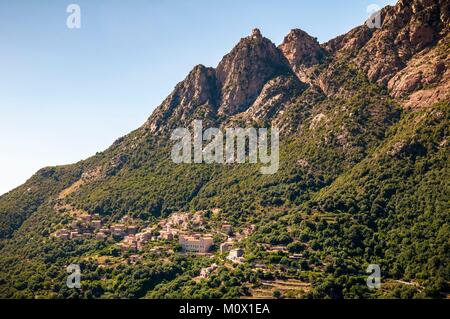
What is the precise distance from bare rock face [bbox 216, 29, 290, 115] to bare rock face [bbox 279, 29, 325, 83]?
280 centimetres

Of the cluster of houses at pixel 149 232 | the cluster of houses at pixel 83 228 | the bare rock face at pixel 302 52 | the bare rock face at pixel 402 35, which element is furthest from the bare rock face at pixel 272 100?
the cluster of houses at pixel 83 228

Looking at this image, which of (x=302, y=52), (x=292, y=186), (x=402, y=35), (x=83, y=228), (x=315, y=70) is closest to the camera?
(x=292, y=186)

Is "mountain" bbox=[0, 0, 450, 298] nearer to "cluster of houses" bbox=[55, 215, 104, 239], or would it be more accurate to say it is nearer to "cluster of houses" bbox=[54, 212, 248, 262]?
"cluster of houses" bbox=[55, 215, 104, 239]

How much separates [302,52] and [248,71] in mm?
17096

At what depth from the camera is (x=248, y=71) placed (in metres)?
150

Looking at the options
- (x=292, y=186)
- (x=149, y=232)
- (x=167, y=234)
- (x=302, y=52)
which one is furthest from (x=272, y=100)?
(x=167, y=234)

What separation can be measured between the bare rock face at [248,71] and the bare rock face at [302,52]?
280 centimetres

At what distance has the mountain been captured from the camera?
80.9 meters

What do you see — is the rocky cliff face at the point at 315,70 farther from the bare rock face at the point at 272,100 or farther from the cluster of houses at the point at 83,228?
the cluster of houses at the point at 83,228

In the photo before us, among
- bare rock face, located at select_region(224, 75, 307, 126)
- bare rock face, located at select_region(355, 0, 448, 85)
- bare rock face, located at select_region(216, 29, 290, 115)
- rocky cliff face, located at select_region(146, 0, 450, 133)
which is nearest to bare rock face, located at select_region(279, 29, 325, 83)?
rocky cliff face, located at select_region(146, 0, 450, 133)

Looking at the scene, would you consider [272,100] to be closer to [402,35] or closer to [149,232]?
[402,35]
